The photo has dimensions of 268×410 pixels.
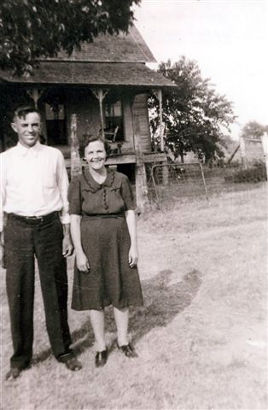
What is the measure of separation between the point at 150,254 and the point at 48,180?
4.39 meters

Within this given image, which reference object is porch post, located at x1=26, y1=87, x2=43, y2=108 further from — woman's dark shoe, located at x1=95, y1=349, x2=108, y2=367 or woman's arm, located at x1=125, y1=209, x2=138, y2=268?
woman's dark shoe, located at x1=95, y1=349, x2=108, y2=367

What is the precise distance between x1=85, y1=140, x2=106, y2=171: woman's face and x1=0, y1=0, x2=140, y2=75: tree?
4.63 m

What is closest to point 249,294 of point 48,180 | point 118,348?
point 118,348

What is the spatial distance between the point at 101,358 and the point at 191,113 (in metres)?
22.8

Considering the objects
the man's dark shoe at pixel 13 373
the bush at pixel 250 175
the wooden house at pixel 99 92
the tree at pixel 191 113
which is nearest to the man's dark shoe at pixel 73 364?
the man's dark shoe at pixel 13 373

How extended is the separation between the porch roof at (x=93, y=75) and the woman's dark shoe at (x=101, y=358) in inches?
529

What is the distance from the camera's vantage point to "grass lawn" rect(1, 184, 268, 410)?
320cm

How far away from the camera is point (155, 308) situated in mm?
5133

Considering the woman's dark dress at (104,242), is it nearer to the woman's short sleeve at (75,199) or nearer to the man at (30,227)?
the woman's short sleeve at (75,199)

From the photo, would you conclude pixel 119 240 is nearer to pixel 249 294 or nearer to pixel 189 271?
pixel 249 294

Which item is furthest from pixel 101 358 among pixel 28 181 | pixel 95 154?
pixel 95 154

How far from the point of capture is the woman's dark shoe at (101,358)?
3727mm

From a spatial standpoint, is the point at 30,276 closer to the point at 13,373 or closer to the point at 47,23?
the point at 13,373

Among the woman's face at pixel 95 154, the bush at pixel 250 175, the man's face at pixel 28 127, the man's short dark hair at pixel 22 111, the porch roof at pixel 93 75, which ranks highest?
the porch roof at pixel 93 75
